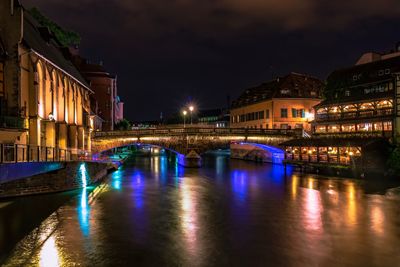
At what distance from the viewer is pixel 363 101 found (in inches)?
2281

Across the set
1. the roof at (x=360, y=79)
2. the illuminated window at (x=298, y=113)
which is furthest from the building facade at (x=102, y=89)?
the roof at (x=360, y=79)

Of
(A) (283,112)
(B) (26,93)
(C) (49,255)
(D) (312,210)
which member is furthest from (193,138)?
(C) (49,255)

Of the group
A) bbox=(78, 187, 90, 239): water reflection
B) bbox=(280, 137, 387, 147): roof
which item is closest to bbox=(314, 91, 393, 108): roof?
bbox=(280, 137, 387, 147): roof

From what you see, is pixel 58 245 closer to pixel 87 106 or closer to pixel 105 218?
pixel 105 218

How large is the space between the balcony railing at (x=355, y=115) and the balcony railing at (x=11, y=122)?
43906 millimetres

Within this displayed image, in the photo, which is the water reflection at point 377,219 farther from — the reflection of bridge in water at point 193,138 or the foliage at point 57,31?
the foliage at point 57,31

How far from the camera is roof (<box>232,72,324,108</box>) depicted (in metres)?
82.8

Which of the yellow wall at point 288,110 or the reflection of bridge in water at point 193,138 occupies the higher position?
the yellow wall at point 288,110

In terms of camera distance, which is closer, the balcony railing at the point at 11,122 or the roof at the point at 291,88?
the balcony railing at the point at 11,122

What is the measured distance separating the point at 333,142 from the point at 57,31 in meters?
46.3

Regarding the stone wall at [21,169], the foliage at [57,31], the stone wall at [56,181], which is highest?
the foliage at [57,31]

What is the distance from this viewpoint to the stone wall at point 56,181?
31.3 meters

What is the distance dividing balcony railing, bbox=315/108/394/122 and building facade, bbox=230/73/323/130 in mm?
12971

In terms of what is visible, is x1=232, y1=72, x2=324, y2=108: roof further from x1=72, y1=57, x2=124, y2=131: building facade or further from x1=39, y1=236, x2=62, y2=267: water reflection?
x1=39, y1=236, x2=62, y2=267: water reflection
